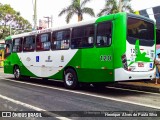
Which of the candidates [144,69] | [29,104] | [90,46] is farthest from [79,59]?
[29,104]

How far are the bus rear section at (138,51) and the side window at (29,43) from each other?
677 centimetres

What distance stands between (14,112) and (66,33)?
20.5ft

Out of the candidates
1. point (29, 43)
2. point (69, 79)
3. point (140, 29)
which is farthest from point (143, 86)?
point (29, 43)

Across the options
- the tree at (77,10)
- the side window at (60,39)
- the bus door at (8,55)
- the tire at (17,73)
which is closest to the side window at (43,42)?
the side window at (60,39)

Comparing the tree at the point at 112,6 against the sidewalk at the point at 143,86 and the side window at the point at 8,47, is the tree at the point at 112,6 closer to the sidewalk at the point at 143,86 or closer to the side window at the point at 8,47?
the side window at the point at 8,47

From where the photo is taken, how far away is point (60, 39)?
45.2 feet

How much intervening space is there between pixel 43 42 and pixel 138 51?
5786 millimetres

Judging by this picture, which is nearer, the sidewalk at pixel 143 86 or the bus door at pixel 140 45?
the bus door at pixel 140 45

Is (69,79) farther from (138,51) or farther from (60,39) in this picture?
(138,51)

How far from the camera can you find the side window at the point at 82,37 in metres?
11.9

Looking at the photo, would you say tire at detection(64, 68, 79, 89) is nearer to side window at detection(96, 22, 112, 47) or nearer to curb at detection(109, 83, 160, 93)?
side window at detection(96, 22, 112, 47)

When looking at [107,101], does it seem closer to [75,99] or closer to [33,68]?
[75,99]

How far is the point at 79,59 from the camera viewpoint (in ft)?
41.0

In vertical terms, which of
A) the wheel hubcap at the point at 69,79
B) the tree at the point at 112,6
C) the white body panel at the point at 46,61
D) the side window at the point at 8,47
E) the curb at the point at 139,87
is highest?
the tree at the point at 112,6
